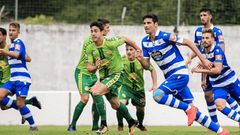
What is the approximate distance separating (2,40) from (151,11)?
9067 millimetres

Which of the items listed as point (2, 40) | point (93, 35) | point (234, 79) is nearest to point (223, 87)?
point (234, 79)

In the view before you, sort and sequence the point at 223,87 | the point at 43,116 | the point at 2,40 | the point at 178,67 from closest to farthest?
the point at 178,67 < the point at 223,87 < the point at 2,40 < the point at 43,116

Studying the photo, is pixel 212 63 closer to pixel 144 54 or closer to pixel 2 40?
pixel 144 54

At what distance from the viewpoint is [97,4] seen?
25.3 m

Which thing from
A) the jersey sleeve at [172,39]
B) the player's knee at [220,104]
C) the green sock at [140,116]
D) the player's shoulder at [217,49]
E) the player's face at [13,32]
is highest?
the jersey sleeve at [172,39]

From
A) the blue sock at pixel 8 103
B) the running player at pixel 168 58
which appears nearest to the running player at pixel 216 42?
the running player at pixel 168 58

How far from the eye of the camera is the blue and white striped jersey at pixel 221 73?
14.9 metres

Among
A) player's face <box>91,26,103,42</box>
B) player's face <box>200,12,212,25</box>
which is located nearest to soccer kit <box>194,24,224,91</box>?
player's face <box>200,12,212,25</box>

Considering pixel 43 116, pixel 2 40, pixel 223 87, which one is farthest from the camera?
pixel 43 116

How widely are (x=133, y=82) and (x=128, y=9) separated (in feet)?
25.6

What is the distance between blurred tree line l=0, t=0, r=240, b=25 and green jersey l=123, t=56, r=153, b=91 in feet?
23.3

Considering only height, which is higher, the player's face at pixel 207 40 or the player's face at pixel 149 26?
the player's face at pixel 149 26

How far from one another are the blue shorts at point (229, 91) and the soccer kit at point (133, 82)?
2.74 m

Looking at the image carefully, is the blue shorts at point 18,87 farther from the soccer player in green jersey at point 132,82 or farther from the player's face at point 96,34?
the player's face at point 96,34
